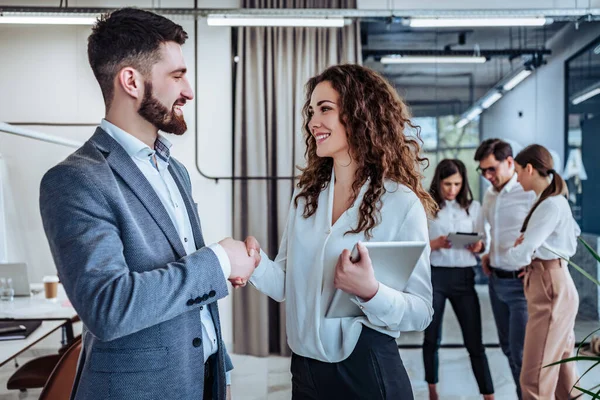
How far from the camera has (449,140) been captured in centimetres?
552

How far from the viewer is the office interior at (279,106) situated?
5.27m

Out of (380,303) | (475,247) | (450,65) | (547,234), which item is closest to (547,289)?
(547,234)

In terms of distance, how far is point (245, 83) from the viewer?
17.6 feet

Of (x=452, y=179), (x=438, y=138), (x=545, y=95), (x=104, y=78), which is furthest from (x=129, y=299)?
(x=545, y=95)

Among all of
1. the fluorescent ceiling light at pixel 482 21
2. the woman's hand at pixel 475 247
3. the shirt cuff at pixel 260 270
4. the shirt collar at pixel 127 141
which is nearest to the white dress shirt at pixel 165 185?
the shirt collar at pixel 127 141

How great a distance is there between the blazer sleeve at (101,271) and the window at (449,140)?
14.9 ft

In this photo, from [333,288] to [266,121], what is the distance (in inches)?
154

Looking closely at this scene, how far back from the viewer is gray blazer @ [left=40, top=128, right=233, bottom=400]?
1.16 metres

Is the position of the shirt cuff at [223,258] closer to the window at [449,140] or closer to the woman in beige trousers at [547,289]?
the woman in beige trousers at [547,289]

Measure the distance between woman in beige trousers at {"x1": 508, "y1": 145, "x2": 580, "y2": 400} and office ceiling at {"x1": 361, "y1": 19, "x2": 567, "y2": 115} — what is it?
2271 millimetres

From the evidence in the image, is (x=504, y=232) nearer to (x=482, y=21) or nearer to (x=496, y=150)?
(x=496, y=150)

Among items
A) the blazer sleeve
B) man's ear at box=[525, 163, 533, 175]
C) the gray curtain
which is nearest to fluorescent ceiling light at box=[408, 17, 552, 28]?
the gray curtain

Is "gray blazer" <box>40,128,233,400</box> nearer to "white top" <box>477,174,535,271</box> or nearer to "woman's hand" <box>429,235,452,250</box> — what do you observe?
"woman's hand" <box>429,235,452,250</box>

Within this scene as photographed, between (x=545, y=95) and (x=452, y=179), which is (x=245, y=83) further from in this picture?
(x=545, y=95)
